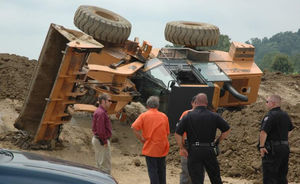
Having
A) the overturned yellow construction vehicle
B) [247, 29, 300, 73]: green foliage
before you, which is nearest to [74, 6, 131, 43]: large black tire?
the overturned yellow construction vehicle

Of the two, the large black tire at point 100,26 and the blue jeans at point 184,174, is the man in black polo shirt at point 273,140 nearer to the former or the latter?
the blue jeans at point 184,174

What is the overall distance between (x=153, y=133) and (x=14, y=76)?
9230 millimetres

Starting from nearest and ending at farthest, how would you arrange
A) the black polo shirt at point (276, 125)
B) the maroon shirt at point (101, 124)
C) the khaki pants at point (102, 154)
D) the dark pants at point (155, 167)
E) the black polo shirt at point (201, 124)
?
the black polo shirt at point (201, 124)
the black polo shirt at point (276, 125)
the dark pants at point (155, 167)
the maroon shirt at point (101, 124)
the khaki pants at point (102, 154)

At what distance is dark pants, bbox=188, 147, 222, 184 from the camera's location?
9055 millimetres

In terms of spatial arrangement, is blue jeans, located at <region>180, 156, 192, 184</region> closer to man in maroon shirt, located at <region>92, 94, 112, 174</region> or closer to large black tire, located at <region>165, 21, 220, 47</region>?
man in maroon shirt, located at <region>92, 94, 112, 174</region>

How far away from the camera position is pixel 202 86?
1493 centimetres

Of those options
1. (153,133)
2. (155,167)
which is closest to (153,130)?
(153,133)

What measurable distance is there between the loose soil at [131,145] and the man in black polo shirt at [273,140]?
232 centimetres

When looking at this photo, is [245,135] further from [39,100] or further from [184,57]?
[39,100]

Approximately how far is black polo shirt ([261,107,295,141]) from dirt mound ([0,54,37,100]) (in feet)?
29.3

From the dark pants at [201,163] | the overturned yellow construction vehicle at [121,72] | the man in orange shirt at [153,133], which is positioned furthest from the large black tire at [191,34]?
the dark pants at [201,163]

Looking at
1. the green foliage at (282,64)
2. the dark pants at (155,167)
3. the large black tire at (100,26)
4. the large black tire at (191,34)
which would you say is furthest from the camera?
the green foliage at (282,64)

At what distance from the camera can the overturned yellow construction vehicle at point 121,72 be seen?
41.4 ft

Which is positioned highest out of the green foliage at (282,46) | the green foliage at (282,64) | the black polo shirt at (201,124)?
the black polo shirt at (201,124)
